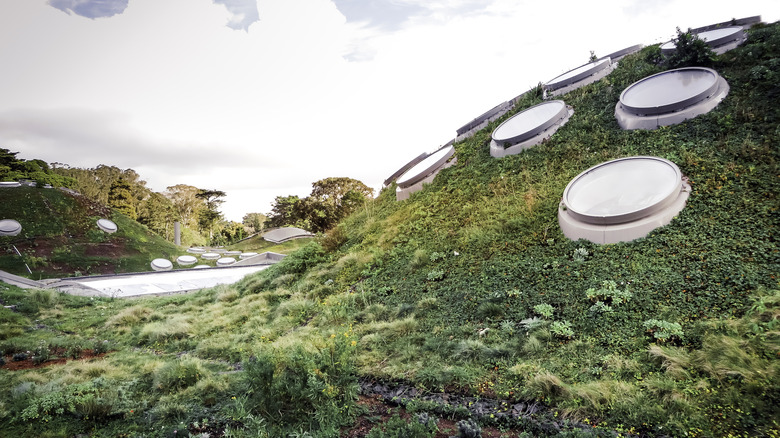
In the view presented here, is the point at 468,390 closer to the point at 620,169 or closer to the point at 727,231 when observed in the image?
the point at 727,231

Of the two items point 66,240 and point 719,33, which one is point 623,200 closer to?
point 719,33

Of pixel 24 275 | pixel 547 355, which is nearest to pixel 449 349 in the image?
pixel 547 355

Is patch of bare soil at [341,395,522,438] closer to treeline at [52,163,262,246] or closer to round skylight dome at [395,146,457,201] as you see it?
round skylight dome at [395,146,457,201]

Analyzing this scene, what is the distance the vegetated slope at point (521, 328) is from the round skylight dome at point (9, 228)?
707 inches

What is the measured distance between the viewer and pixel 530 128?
11.5m

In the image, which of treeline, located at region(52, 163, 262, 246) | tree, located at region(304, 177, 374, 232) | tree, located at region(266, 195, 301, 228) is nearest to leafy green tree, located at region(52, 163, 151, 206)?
treeline, located at region(52, 163, 262, 246)

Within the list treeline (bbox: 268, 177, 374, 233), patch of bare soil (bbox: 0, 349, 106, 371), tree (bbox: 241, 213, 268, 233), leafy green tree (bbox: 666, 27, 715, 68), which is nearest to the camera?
patch of bare soil (bbox: 0, 349, 106, 371)

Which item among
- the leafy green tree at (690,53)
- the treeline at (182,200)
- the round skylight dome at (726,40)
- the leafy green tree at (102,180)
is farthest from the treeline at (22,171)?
the round skylight dome at (726,40)

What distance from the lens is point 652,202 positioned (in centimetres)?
655

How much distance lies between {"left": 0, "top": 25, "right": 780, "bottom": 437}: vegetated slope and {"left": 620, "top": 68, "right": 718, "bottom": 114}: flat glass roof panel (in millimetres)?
574

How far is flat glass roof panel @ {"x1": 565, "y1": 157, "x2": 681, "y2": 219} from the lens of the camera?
6723 mm

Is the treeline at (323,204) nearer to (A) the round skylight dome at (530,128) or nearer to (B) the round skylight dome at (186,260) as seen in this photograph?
(B) the round skylight dome at (186,260)

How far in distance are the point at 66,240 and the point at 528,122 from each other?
30.6 metres

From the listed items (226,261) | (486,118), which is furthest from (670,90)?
(226,261)
